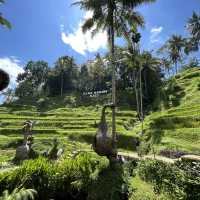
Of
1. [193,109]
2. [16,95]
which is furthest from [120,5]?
[16,95]

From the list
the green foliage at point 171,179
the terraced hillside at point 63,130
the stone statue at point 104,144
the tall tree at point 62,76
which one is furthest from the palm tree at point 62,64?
the stone statue at point 104,144

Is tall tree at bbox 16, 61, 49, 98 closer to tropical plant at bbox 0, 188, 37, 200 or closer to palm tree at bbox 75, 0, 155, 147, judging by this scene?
palm tree at bbox 75, 0, 155, 147

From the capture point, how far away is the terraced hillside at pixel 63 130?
34763 mm

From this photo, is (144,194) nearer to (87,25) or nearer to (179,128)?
(87,25)

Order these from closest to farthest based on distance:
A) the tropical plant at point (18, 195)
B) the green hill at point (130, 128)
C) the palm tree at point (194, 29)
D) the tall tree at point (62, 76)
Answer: the tropical plant at point (18, 195)
the green hill at point (130, 128)
the palm tree at point (194, 29)
the tall tree at point (62, 76)

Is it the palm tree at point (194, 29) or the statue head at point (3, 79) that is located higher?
the palm tree at point (194, 29)

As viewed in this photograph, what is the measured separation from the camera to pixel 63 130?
1789 inches

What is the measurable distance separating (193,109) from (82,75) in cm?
5387

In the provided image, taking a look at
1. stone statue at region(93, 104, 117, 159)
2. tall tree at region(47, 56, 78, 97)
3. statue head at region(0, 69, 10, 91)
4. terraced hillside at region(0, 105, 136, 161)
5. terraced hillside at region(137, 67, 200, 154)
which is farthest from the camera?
tall tree at region(47, 56, 78, 97)

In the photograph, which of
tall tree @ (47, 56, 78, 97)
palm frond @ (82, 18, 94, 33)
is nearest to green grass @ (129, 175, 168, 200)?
palm frond @ (82, 18, 94, 33)

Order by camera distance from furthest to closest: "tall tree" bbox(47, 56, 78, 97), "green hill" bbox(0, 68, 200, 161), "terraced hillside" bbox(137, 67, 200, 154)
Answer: "tall tree" bbox(47, 56, 78, 97) < "green hill" bbox(0, 68, 200, 161) < "terraced hillside" bbox(137, 67, 200, 154)

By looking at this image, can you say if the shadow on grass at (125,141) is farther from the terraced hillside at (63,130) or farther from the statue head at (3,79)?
the statue head at (3,79)

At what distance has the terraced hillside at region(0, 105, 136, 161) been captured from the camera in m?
34.8

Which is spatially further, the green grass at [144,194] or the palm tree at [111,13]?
the palm tree at [111,13]
